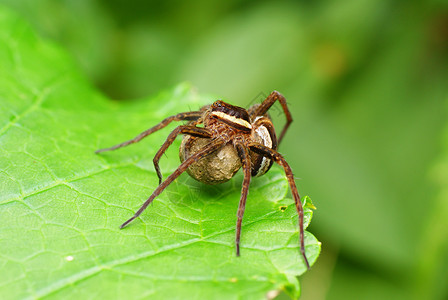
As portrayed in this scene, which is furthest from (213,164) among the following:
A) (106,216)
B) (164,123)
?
(106,216)

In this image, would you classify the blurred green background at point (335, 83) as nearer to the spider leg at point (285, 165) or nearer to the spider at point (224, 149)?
the spider at point (224, 149)

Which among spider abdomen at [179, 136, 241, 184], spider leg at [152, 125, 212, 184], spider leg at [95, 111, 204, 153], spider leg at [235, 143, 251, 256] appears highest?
spider leg at [95, 111, 204, 153]

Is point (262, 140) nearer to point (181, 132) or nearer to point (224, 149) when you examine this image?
point (224, 149)

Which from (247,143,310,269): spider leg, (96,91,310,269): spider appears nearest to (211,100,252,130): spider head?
(96,91,310,269): spider

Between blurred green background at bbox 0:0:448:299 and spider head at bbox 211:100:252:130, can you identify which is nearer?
spider head at bbox 211:100:252:130

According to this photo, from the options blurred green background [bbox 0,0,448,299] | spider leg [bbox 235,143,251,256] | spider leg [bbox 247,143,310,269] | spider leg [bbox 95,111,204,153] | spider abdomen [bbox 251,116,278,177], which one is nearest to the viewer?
spider leg [bbox 235,143,251,256]

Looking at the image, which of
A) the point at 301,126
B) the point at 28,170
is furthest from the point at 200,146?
the point at 301,126

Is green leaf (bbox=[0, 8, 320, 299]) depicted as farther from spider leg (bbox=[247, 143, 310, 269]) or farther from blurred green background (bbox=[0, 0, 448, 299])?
blurred green background (bbox=[0, 0, 448, 299])
